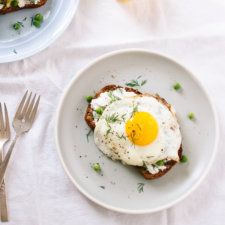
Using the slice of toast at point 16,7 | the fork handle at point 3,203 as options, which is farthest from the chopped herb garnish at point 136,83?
the fork handle at point 3,203

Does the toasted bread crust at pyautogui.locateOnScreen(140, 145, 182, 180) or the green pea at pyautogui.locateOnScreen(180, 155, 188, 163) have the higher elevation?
the green pea at pyautogui.locateOnScreen(180, 155, 188, 163)

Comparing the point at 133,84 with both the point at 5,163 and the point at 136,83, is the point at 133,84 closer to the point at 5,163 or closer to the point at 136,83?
the point at 136,83

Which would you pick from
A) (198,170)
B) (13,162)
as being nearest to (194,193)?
(198,170)

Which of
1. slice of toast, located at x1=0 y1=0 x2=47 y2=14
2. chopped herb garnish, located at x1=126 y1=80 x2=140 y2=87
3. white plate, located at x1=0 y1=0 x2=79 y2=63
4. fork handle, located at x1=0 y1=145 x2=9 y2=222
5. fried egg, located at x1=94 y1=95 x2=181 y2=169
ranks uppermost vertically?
slice of toast, located at x1=0 y1=0 x2=47 y2=14

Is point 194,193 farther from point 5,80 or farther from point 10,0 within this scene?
point 10,0

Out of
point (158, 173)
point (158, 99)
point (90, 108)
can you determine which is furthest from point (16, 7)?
point (158, 173)

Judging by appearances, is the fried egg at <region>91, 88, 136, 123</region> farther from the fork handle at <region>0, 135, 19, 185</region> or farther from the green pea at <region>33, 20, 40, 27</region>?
the green pea at <region>33, 20, 40, 27</region>

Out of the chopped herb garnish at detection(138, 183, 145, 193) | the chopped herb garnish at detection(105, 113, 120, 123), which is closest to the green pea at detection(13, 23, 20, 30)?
the chopped herb garnish at detection(105, 113, 120, 123)
